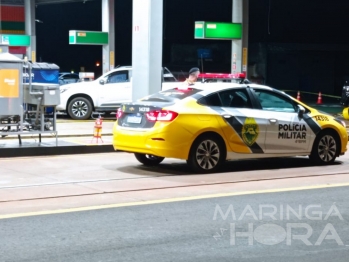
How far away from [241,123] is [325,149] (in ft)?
6.70

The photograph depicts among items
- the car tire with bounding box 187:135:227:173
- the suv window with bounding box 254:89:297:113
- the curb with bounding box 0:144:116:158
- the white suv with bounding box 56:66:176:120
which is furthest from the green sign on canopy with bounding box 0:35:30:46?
the car tire with bounding box 187:135:227:173

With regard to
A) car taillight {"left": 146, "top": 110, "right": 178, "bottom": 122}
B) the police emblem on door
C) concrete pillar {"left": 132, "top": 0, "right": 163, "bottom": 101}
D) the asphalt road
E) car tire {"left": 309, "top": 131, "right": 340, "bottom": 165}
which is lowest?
the asphalt road

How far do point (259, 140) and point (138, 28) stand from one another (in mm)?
5681

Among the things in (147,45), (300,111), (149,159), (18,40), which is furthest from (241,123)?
(18,40)

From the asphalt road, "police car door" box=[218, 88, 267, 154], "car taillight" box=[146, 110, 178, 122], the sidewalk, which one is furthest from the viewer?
the sidewalk

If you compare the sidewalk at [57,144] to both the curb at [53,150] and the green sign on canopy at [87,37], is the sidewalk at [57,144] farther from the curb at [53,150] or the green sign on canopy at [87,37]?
the green sign on canopy at [87,37]

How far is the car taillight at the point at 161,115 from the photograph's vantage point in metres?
11.5

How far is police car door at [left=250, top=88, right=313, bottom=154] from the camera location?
12.4 m

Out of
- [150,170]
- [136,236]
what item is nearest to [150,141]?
[150,170]

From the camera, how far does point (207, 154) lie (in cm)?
1179

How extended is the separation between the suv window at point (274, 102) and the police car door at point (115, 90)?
10.6 m

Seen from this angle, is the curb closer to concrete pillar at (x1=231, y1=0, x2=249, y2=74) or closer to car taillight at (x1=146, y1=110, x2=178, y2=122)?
car taillight at (x1=146, y1=110, x2=178, y2=122)

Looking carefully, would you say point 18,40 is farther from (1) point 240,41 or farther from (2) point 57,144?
(2) point 57,144

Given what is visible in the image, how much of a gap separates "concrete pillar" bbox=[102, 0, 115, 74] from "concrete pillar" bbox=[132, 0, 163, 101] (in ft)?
59.1
